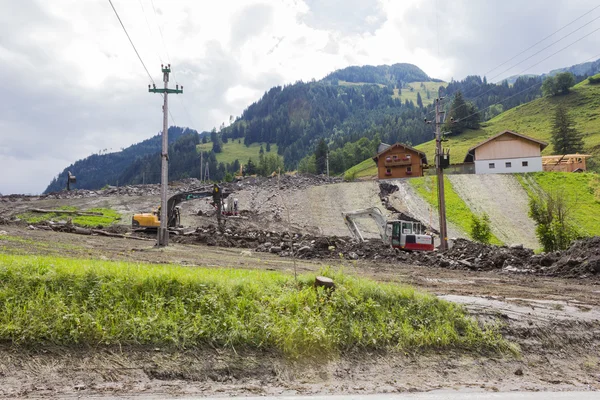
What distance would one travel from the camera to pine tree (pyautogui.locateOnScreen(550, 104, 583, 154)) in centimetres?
8788

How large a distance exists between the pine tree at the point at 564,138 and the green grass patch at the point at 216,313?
98989 millimetres

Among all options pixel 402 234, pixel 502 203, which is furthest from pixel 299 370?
pixel 502 203

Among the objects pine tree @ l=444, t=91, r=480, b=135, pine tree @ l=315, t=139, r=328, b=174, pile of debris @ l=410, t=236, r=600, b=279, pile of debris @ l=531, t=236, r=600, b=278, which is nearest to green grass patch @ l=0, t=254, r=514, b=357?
pile of debris @ l=531, t=236, r=600, b=278

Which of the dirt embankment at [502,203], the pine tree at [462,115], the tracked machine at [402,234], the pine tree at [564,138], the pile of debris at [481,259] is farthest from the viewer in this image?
the pine tree at [462,115]

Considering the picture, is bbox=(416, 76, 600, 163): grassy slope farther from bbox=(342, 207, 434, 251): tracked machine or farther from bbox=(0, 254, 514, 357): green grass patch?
bbox=(0, 254, 514, 357): green grass patch

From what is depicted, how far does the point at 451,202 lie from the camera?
48562 mm

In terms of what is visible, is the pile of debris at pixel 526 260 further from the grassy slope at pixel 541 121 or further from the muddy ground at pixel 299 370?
the grassy slope at pixel 541 121

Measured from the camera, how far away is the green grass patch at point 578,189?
41934mm

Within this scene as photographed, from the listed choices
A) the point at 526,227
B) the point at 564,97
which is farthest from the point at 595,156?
the point at 564,97

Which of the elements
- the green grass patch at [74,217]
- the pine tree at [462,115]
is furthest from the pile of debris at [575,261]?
the pine tree at [462,115]

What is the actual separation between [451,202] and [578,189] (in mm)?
17964

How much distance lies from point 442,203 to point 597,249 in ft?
35.1

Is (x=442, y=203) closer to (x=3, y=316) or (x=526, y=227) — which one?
(x=526, y=227)

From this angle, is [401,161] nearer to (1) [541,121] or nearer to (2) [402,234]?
(2) [402,234]
